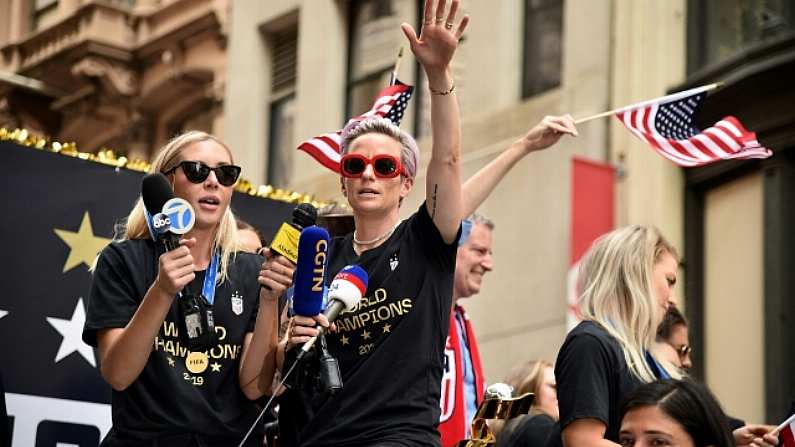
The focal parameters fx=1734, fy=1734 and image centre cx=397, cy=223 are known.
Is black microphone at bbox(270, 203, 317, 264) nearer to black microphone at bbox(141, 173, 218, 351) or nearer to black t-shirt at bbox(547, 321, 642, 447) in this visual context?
black microphone at bbox(141, 173, 218, 351)

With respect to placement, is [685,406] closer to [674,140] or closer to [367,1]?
[674,140]

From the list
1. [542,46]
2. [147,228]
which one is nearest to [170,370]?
[147,228]

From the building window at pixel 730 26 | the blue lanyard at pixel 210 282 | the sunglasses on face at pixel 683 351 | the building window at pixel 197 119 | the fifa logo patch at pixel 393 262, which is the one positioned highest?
the building window at pixel 197 119

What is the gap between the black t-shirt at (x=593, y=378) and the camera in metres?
6.17

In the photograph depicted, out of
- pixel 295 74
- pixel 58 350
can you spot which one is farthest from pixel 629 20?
pixel 58 350

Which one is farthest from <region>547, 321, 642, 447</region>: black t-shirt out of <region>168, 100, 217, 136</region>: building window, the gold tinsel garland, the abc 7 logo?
<region>168, 100, 217, 136</region>: building window

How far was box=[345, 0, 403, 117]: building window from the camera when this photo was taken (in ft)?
68.5

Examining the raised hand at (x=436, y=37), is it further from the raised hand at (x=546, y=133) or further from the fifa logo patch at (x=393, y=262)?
the raised hand at (x=546, y=133)

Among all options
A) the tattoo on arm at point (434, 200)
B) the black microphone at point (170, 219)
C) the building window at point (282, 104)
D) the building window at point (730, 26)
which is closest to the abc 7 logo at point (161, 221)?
the black microphone at point (170, 219)

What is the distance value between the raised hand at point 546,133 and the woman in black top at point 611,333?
2.05 ft

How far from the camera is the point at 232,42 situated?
24.2 meters

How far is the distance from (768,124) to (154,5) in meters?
14.5

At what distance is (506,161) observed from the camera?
22.9 ft

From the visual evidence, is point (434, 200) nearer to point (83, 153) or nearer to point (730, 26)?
point (83, 153)
